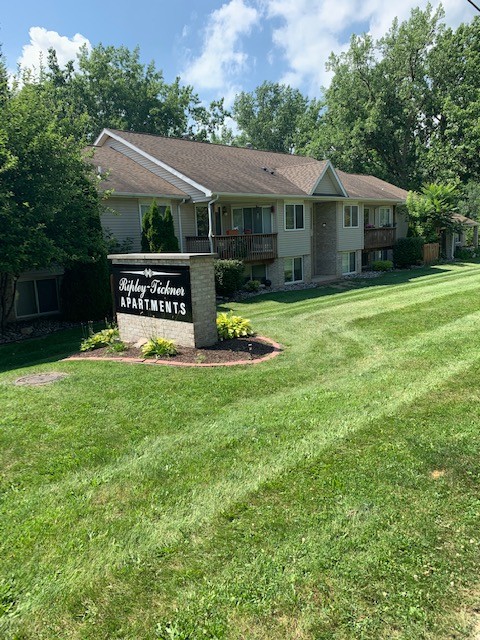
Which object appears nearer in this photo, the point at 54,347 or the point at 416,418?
the point at 416,418

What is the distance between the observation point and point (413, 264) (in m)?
29.0

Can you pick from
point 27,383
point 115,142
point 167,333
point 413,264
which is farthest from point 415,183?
point 27,383

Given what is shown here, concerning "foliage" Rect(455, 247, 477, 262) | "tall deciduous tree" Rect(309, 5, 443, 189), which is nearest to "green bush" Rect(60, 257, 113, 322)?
"foliage" Rect(455, 247, 477, 262)

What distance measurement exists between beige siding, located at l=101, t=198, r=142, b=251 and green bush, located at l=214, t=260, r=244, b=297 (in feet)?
11.0

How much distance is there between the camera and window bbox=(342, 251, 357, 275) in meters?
25.5

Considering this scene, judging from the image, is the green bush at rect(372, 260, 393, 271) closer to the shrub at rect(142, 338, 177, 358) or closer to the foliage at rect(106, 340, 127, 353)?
the foliage at rect(106, 340, 127, 353)

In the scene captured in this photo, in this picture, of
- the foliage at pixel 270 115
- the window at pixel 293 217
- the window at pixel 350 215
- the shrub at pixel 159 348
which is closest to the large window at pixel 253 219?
the window at pixel 293 217

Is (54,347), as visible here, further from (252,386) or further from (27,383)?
(252,386)

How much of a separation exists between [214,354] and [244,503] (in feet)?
15.7

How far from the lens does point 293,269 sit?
73.5 feet

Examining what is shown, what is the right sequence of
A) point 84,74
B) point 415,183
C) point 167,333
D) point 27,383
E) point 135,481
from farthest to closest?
1. point 415,183
2. point 84,74
3. point 167,333
4. point 27,383
5. point 135,481

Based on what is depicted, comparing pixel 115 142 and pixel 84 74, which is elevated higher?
pixel 84 74

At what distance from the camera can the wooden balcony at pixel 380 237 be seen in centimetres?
2695

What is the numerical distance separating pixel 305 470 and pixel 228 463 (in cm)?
80
